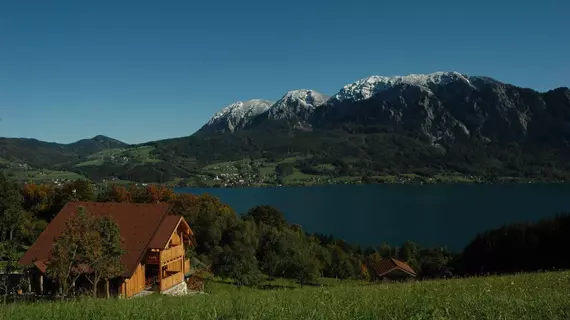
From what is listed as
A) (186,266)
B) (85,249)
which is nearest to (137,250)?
(85,249)

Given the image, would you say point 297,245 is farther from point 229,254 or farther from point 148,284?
point 148,284

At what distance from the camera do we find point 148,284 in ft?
91.9

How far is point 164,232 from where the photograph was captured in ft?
90.8

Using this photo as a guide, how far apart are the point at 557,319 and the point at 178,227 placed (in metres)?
27.6

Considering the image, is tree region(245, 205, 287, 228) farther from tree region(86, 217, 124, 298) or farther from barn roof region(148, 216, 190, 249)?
tree region(86, 217, 124, 298)

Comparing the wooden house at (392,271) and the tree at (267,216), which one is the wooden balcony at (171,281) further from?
the tree at (267,216)

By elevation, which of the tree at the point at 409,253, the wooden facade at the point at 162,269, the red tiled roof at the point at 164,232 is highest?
the red tiled roof at the point at 164,232

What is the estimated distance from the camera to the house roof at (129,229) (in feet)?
82.7

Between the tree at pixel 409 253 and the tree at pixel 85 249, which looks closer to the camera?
the tree at pixel 85 249

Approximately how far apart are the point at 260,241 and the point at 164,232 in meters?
41.4

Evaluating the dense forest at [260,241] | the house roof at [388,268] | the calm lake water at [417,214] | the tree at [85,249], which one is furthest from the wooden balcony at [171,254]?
the calm lake water at [417,214]

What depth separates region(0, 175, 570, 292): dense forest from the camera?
155 feet

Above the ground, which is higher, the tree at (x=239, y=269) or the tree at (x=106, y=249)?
the tree at (x=106, y=249)

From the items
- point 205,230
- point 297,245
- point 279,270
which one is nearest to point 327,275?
point 297,245
